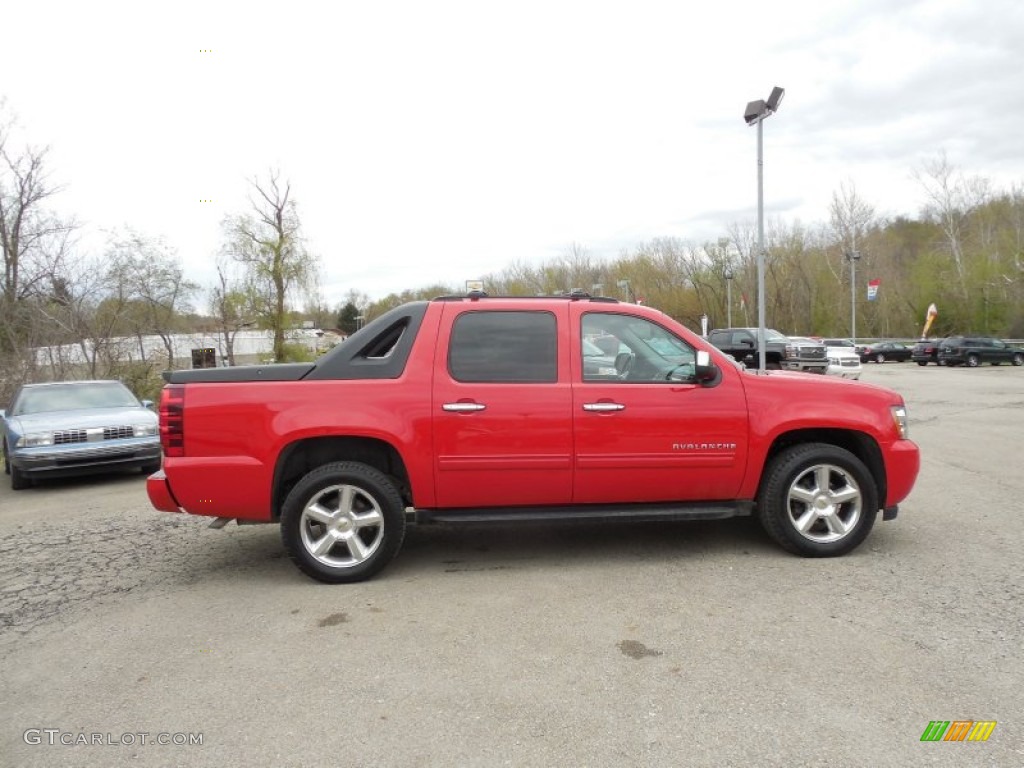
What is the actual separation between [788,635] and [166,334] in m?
25.5

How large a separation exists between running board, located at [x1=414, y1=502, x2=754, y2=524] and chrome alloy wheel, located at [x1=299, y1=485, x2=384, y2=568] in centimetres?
33

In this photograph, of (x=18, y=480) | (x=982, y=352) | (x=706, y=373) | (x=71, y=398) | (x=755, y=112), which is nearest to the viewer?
(x=706, y=373)

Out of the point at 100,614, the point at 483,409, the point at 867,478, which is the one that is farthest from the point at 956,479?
the point at 100,614

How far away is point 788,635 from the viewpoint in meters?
3.67

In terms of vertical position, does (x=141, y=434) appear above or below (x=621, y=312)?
below

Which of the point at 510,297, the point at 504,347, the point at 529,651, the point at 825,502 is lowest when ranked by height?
the point at 529,651

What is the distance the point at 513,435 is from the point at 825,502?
90.6 inches

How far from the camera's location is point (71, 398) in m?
10.4

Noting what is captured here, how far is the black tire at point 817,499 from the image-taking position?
15.8 ft

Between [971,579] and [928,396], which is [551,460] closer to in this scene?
[971,579]

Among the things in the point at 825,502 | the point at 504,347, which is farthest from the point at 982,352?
the point at 504,347

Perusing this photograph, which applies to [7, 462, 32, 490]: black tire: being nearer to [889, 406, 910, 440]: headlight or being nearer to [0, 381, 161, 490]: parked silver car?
[0, 381, 161, 490]: parked silver car

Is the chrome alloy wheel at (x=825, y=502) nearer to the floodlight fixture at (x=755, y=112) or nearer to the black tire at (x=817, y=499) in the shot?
the black tire at (x=817, y=499)

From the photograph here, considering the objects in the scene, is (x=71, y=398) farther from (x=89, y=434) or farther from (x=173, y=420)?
(x=173, y=420)
